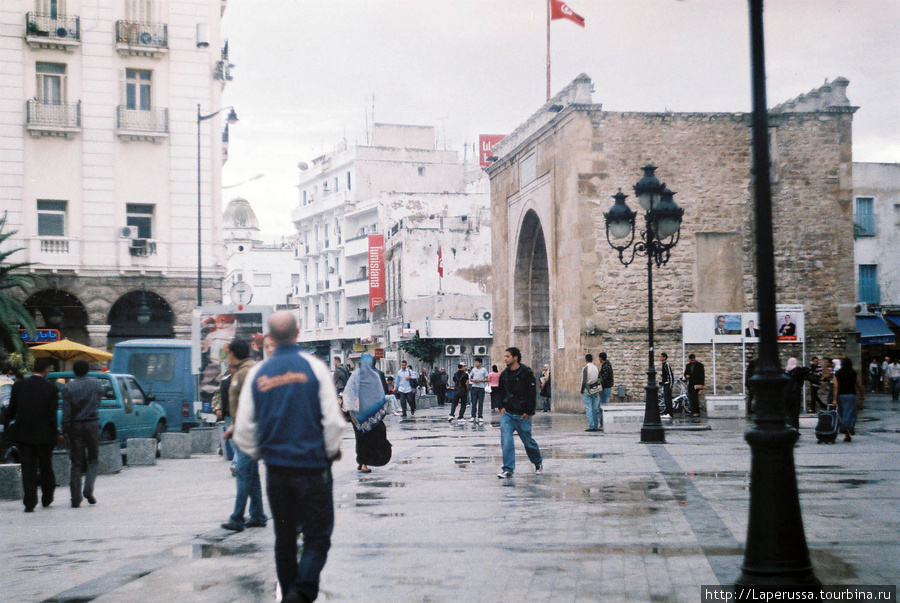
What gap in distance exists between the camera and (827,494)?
11.3 metres

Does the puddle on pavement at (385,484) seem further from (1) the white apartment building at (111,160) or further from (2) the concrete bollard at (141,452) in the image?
(1) the white apartment building at (111,160)

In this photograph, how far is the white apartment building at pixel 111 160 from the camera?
109ft

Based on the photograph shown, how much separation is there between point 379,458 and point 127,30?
81.2 ft

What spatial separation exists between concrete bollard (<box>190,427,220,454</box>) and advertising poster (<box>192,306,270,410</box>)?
7.54ft

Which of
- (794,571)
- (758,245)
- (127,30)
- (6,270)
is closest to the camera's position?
(794,571)

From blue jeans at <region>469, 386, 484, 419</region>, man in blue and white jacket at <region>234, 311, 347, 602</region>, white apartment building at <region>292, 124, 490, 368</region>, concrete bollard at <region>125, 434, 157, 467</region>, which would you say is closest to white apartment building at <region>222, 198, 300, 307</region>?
white apartment building at <region>292, 124, 490, 368</region>

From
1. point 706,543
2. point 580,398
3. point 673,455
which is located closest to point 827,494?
point 706,543

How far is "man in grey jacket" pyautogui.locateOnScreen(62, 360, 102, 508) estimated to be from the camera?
12484 millimetres

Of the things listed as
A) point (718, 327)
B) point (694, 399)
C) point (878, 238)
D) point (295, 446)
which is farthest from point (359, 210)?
point (295, 446)

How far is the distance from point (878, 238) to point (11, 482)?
44.5 metres

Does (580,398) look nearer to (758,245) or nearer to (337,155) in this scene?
(758,245)

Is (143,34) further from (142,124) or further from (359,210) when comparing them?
(359,210)

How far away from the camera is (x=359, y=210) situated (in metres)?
76.5

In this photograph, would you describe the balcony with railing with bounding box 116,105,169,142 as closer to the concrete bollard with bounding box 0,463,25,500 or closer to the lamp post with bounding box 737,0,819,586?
the concrete bollard with bounding box 0,463,25,500
